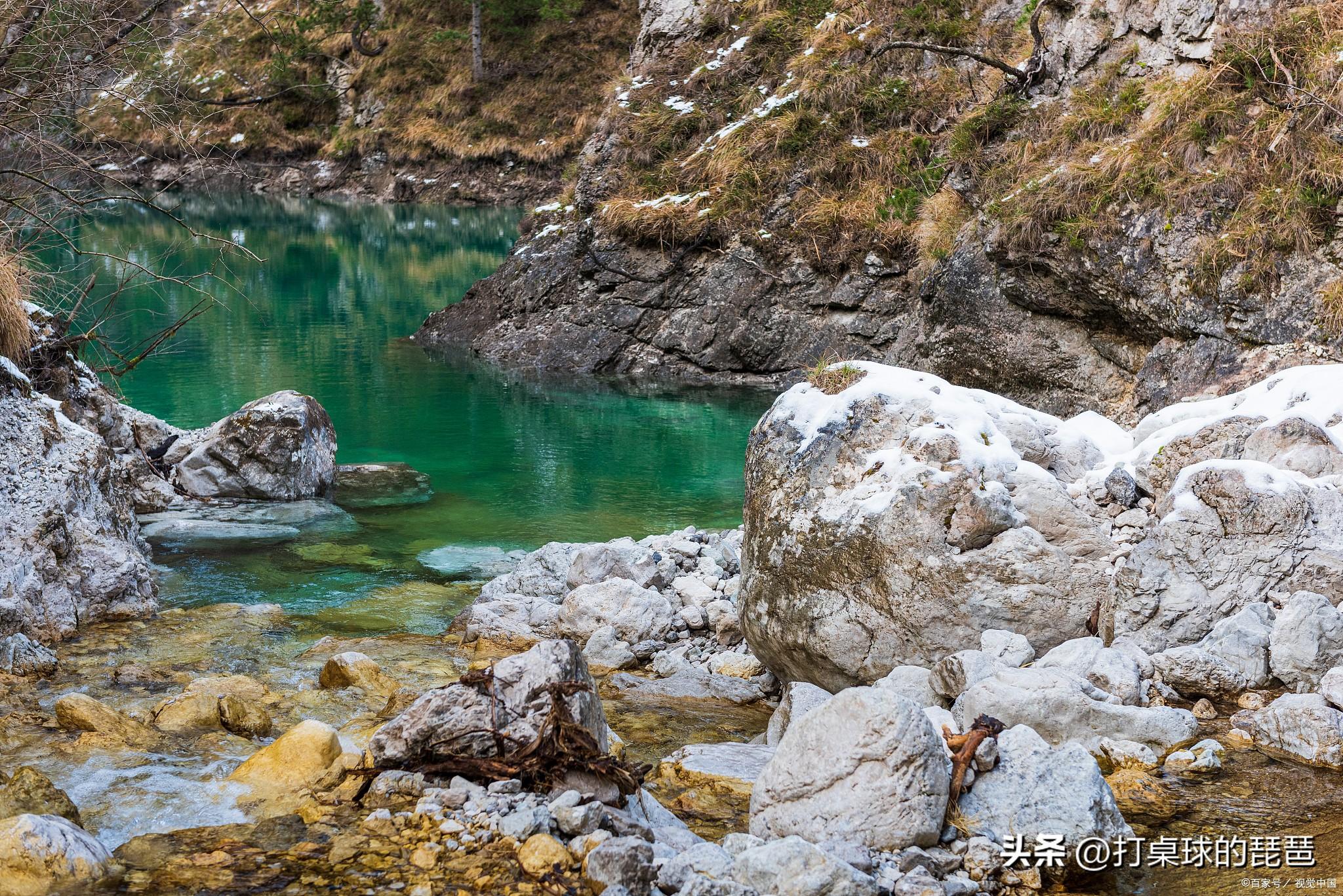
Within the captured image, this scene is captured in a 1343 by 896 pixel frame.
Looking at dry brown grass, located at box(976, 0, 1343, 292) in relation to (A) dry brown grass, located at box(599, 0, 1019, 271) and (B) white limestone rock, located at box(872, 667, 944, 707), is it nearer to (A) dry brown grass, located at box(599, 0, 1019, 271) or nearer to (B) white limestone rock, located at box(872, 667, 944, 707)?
(A) dry brown grass, located at box(599, 0, 1019, 271)

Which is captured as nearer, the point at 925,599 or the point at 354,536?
the point at 925,599

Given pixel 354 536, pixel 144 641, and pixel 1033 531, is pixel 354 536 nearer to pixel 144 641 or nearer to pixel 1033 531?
pixel 144 641

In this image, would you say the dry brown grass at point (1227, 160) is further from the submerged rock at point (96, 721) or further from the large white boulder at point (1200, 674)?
the submerged rock at point (96, 721)

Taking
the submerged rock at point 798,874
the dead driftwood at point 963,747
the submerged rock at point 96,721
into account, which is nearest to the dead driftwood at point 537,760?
the submerged rock at point 798,874

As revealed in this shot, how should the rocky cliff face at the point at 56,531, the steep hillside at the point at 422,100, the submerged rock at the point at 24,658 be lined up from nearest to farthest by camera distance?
the submerged rock at the point at 24,658 → the rocky cliff face at the point at 56,531 → the steep hillside at the point at 422,100

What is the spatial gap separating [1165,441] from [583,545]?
195 inches

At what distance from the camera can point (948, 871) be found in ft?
13.2

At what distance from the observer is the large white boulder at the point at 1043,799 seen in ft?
13.6

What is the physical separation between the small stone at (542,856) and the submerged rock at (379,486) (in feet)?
31.1

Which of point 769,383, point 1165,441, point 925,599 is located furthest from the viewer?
point 769,383

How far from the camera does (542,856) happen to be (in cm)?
397

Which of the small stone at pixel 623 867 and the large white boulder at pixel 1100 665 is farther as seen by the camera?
the large white boulder at pixel 1100 665

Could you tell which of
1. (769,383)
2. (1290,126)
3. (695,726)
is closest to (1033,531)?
(695,726)

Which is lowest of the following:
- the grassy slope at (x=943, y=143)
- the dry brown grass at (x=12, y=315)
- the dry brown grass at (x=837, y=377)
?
the dry brown grass at (x=837, y=377)
